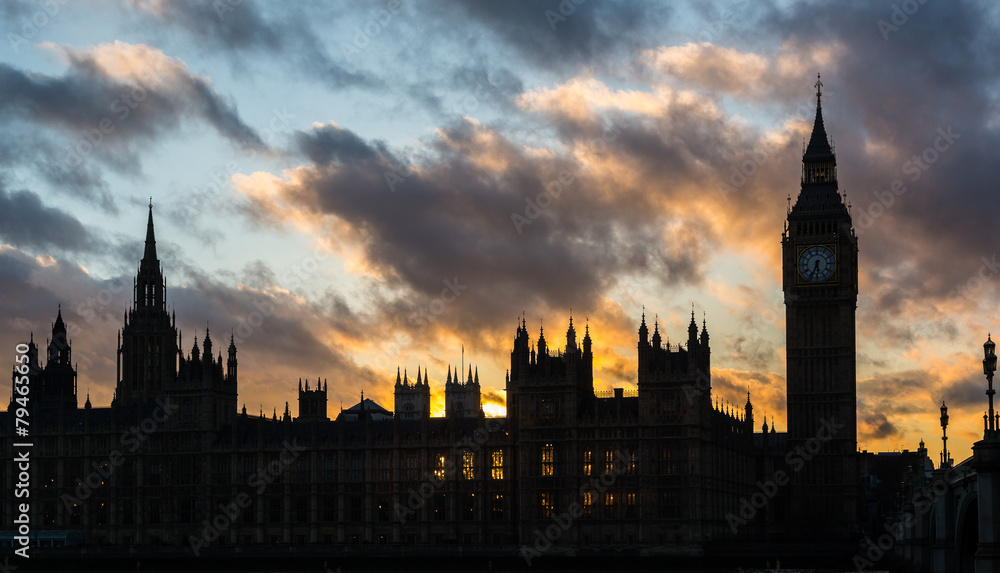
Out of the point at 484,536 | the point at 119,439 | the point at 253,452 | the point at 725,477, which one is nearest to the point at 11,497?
the point at 119,439

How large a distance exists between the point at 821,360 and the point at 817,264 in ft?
38.2

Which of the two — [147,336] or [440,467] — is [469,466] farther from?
[147,336]

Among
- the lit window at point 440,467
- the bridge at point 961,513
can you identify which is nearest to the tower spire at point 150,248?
the lit window at point 440,467

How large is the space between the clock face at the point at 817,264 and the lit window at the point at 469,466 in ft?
160

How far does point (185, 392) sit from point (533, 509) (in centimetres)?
4508

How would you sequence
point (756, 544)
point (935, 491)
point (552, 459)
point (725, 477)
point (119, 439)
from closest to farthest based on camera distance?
point (935, 491)
point (756, 544)
point (552, 459)
point (725, 477)
point (119, 439)

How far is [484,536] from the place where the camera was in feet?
455

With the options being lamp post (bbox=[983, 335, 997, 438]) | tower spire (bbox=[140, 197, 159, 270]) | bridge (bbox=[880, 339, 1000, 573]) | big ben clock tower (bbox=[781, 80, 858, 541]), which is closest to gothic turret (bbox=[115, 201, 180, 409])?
tower spire (bbox=[140, 197, 159, 270])

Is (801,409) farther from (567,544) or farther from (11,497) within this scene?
(11,497)

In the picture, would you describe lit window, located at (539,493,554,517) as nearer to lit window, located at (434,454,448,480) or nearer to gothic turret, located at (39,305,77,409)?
lit window, located at (434,454,448,480)

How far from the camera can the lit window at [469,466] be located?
462 ft

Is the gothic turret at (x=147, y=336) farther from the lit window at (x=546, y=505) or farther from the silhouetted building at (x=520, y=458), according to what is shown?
the lit window at (x=546, y=505)

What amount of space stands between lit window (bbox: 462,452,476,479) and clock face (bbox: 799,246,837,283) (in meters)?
48.9

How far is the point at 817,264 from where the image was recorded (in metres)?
164
